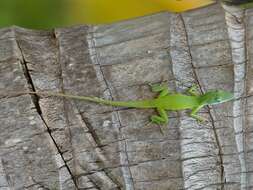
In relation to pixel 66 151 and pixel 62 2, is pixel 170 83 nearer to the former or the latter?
pixel 66 151

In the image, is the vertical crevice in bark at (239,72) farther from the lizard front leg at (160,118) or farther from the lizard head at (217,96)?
the lizard front leg at (160,118)

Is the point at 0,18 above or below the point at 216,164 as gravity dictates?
above

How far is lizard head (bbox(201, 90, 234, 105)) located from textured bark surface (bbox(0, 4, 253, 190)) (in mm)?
33

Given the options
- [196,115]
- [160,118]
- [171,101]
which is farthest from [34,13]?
[196,115]

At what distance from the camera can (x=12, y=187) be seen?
2391mm

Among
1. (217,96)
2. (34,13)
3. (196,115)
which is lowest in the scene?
(196,115)

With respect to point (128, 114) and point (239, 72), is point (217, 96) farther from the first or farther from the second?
point (128, 114)

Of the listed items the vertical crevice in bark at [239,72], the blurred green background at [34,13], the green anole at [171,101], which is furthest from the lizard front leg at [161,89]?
the blurred green background at [34,13]

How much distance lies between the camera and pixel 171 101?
262 centimetres

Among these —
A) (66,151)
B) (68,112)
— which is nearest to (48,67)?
(68,112)

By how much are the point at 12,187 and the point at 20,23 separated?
7.87ft

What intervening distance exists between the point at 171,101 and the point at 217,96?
0.26 m

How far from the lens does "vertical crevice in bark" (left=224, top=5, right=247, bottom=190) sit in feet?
7.75

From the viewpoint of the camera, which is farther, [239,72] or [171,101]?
[171,101]
